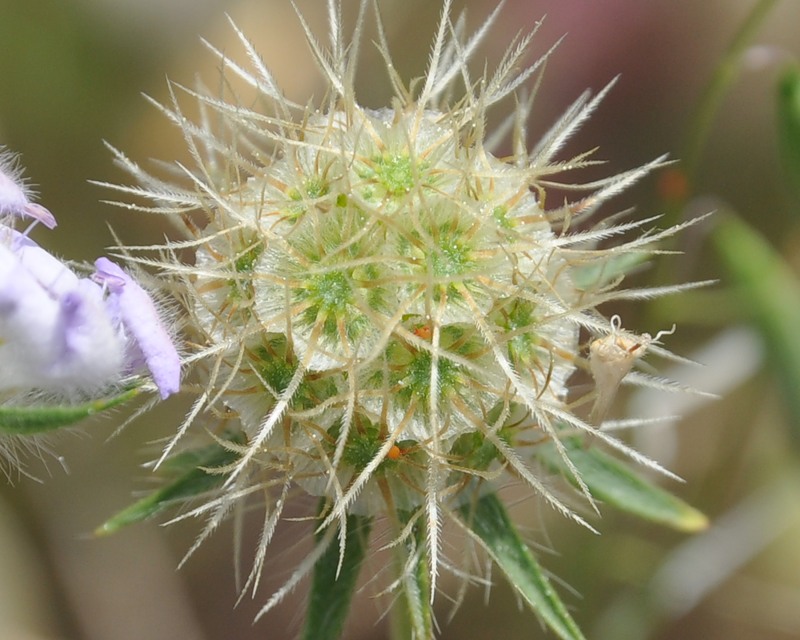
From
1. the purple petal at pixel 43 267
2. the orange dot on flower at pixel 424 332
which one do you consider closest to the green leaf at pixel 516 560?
the orange dot on flower at pixel 424 332

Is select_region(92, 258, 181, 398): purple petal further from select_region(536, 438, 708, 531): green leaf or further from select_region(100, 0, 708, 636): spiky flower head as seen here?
select_region(536, 438, 708, 531): green leaf

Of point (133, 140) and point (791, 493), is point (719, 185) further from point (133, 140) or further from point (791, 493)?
point (133, 140)

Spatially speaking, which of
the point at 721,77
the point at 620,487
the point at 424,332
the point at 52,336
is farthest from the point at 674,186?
the point at 52,336

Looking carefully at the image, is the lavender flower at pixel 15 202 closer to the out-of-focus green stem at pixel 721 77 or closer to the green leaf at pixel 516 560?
the green leaf at pixel 516 560

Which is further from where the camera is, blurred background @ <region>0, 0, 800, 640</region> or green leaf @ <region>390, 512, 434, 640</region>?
blurred background @ <region>0, 0, 800, 640</region>

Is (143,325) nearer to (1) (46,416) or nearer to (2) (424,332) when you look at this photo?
(1) (46,416)

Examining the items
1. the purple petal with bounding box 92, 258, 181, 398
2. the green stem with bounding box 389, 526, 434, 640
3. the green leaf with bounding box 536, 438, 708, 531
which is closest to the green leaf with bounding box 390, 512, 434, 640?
the green stem with bounding box 389, 526, 434, 640
